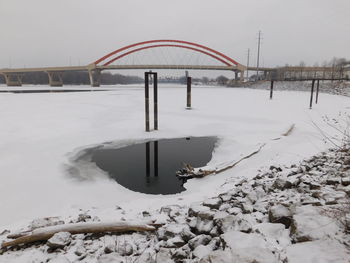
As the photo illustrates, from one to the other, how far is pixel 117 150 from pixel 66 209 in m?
4.78

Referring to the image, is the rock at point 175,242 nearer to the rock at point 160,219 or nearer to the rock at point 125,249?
the rock at point 125,249

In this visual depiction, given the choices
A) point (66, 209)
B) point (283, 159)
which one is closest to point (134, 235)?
point (66, 209)

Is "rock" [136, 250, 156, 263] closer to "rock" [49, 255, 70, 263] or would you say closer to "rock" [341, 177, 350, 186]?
"rock" [49, 255, 70, 263]

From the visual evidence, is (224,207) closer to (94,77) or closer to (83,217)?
(83,217)

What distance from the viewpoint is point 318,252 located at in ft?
7.80

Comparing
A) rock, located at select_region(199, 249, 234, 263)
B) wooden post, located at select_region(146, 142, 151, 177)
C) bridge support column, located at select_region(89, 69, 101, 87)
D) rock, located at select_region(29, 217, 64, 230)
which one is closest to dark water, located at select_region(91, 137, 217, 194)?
wooden post, located at select_region(146, 142, 151, 177)

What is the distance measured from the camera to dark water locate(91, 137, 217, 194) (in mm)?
6652

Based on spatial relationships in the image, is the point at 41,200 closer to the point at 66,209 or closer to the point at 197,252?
the point at 66,209

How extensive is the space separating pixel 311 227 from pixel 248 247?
855 millimetres

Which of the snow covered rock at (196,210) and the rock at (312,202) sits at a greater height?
the rock at (312,202)

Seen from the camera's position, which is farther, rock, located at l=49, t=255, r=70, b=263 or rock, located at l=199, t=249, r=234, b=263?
rock, located at l=49, t=255, r=70, b=263

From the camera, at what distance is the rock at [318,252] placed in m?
2.27

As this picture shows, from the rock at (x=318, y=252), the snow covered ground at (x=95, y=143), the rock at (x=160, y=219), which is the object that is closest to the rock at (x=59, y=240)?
the snow covered ground at (x=95, y=143)

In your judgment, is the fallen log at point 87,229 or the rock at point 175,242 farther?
the fallen log at point 87,229
